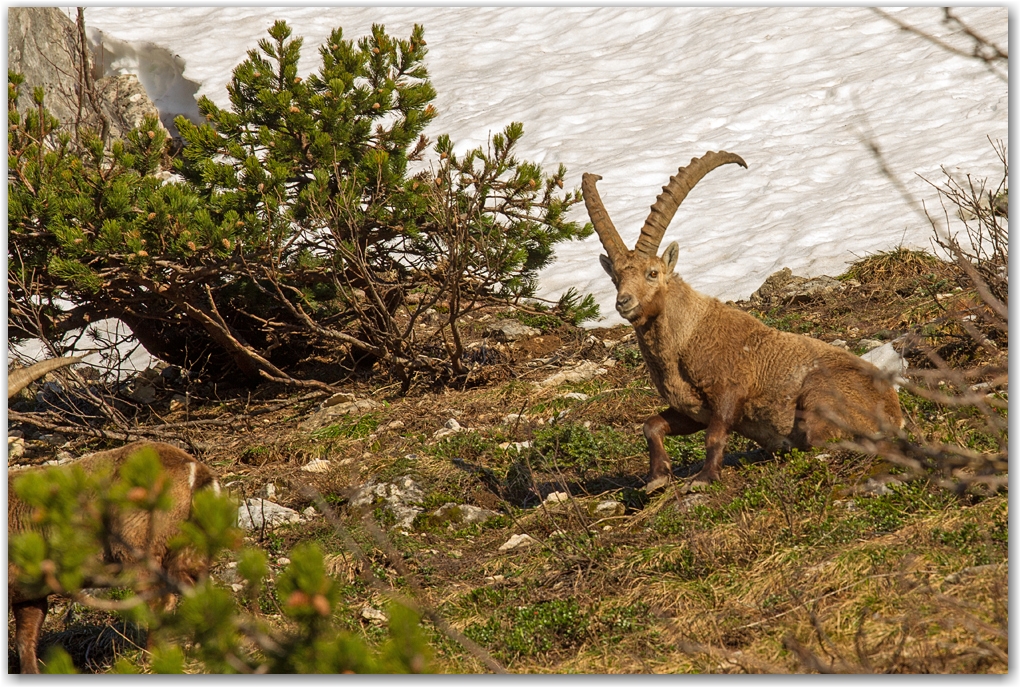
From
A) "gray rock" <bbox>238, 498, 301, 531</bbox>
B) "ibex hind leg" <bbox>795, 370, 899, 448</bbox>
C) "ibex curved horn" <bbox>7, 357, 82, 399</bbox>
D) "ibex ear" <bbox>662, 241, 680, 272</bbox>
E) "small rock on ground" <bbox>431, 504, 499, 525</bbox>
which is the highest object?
"ibex curved horn" <bbox>7, 357, 82, 399</bbox>

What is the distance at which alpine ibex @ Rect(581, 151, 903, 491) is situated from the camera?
22.3 feet

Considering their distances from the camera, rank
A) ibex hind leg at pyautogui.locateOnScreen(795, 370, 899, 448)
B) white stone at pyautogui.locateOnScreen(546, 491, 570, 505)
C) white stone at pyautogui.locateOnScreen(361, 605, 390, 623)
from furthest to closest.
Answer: white stone at pyautogui.locateOnScreen(546, 491, 570, 505), ibex hind leg at pyautogui.locateOnScreen(795, 370, 899, 448), white stone at pyautogui.locateOnScreen(361, 605, 390, 623)

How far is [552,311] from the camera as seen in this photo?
11086 millimetres

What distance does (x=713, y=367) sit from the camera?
23.0 feet

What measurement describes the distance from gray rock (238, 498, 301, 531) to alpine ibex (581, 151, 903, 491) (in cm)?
284

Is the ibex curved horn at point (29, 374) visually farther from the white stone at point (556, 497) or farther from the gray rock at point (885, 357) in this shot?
the gray rock at point (885, 357)

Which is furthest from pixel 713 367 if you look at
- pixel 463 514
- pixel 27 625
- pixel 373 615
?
pixel 27 625

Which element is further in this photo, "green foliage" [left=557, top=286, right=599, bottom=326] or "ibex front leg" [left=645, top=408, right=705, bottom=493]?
"green foliage" [left=557, top=286, right=599, bottom=326]

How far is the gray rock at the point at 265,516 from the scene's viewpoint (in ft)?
23.7

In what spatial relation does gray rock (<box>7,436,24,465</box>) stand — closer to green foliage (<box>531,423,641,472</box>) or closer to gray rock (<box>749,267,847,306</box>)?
green foliage (<box>531,423,641,472</box>)

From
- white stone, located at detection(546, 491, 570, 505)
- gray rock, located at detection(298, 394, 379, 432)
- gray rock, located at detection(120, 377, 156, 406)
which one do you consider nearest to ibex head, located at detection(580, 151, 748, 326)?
white stone, located at detection(546, 491, 570, 505)

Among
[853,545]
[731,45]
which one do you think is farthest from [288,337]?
[731,45]

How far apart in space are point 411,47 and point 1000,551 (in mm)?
7682

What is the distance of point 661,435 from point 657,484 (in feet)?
1.50
